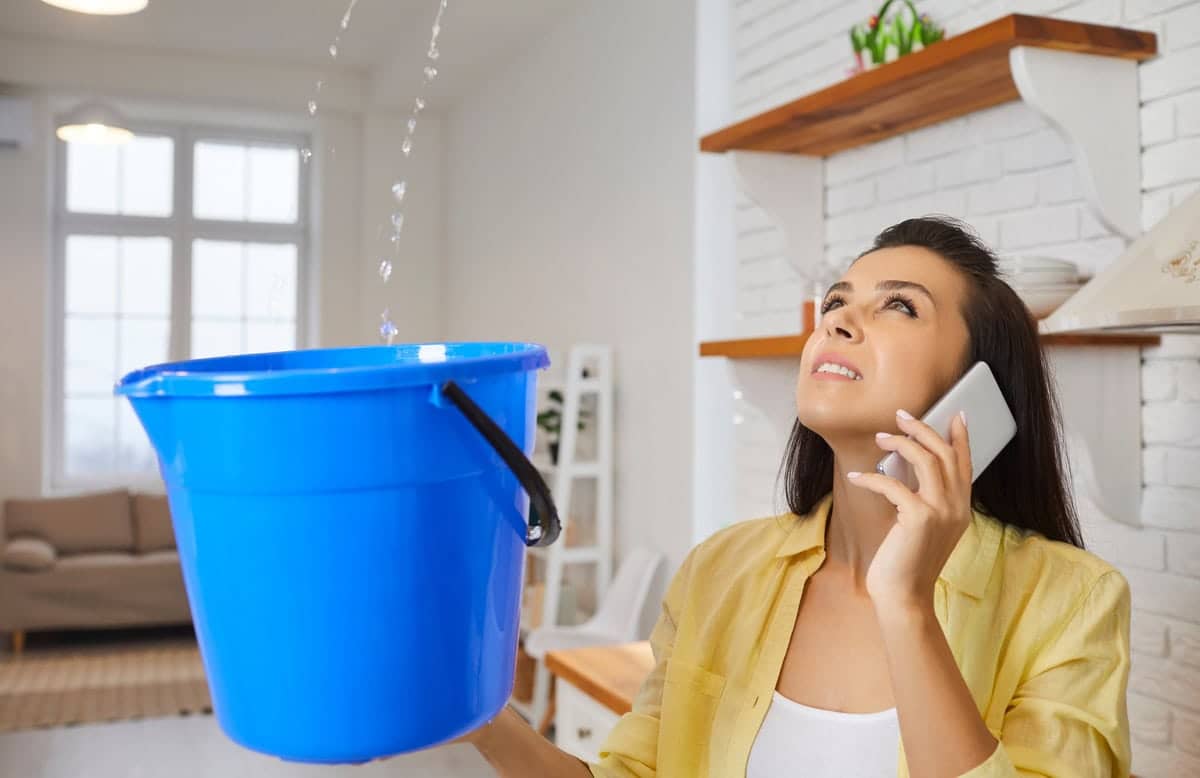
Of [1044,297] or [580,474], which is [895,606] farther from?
[580,474]

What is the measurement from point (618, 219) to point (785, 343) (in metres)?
A: 2.72

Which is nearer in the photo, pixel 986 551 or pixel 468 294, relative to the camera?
pixel 986 551

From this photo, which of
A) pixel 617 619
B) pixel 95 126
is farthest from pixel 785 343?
pixel 95 126

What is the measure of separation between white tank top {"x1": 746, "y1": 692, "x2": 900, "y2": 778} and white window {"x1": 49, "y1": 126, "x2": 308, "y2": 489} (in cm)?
674

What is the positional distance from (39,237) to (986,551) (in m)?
7.38

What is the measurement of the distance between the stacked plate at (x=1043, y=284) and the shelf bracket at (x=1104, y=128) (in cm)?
11

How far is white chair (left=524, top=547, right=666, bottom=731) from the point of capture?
4.27m

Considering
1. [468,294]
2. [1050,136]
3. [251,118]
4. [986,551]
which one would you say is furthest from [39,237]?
[986,551]

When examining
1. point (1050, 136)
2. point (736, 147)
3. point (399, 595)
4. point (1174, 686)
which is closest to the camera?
point (399, 595)

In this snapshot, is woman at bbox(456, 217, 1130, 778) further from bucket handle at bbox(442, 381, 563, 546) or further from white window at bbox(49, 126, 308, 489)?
white window at bbox(49, 126, 308, 489)

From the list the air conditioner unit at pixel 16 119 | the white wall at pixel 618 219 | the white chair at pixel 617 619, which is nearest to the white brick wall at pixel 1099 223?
the white wall at pixel 618 219

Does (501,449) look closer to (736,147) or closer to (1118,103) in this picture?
(1118,103)

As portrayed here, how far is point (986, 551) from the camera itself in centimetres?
123

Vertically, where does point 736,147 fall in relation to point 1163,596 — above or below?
above
